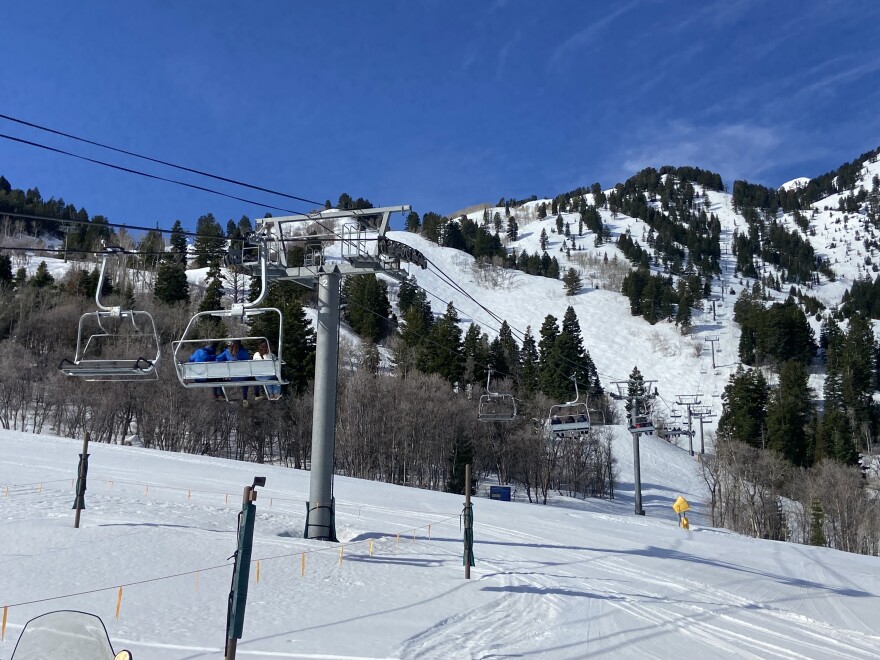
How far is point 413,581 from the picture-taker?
18.2 meters

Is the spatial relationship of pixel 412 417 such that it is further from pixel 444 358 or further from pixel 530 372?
pixel 530 372

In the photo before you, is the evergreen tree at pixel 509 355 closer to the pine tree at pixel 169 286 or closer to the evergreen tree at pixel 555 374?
the evergreen tree at pixel 555 374

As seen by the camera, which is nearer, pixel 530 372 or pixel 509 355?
pixel 530 372

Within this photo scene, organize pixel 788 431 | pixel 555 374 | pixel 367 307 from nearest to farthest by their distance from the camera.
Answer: pixel 788 431, pixel 555 374, pixel 367 307

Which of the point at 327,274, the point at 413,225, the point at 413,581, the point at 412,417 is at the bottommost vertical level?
the point at 413,581

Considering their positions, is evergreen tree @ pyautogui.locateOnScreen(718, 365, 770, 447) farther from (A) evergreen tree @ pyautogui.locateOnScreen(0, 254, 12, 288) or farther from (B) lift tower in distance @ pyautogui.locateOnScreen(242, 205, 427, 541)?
(A) evergreen tree @ pyautogui.locateOnScreen(0, 254, 12, 288)

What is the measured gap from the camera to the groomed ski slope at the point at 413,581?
42.4ft

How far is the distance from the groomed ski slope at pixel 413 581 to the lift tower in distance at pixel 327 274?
4.77ft

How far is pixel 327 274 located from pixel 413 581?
853cm

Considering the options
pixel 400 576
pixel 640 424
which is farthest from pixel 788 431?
pixel 400 576

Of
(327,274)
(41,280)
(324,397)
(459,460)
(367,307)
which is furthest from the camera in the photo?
(367,307)

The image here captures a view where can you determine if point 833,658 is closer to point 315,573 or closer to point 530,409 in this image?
point 315,573

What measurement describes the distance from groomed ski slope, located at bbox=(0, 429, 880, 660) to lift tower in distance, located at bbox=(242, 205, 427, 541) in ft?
4.77

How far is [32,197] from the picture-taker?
17200cm
